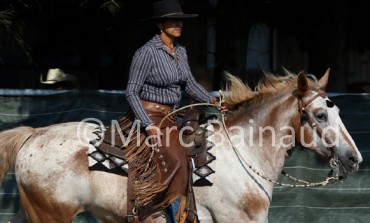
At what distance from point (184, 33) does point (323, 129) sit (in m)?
6.20

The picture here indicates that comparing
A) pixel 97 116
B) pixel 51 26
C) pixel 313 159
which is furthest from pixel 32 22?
pixel 313 159

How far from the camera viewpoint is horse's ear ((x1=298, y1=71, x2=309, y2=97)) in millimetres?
6172

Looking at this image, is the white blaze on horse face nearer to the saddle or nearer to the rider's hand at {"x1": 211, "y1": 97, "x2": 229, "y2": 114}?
the rider's hand at {"x1": 211, "y1": 97, "x2": 229, "y2": 114}

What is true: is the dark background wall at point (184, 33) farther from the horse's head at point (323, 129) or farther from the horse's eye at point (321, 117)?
the horse's eye at point (321, 117)

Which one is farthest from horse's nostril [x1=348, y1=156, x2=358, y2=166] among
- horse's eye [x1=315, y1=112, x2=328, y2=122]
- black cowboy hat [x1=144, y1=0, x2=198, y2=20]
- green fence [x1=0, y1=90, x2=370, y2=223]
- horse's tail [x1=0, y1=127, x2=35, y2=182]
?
horse's tail [x1=0, y1=127, x2=35, y2=182]

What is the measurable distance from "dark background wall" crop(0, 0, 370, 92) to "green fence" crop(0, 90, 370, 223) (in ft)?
8.38

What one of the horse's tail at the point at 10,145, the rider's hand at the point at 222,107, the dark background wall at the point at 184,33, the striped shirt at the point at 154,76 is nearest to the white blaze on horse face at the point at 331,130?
the rider's hand at the point at 222,107

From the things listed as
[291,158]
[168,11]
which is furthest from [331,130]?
[291,158]

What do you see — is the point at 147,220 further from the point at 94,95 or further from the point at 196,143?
the point at 94,95

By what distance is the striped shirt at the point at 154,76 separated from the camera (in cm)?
627

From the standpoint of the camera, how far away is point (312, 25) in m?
12.2

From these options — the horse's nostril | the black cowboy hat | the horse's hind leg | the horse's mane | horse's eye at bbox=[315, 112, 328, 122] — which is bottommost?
the horse's hind leg

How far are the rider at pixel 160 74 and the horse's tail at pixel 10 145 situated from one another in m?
0.94

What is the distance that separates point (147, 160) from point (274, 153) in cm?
96
